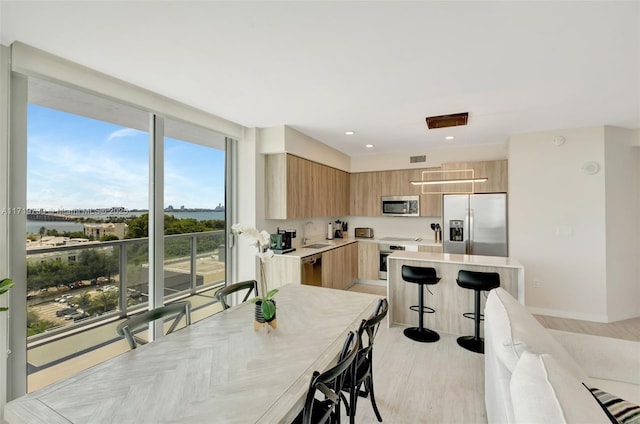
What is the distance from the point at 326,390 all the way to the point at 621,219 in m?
4.81

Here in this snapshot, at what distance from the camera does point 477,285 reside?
2885 millimetres

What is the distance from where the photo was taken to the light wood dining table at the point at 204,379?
3.32 feet

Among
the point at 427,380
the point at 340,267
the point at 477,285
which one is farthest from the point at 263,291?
the point at 340,267

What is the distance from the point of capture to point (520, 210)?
160 inches

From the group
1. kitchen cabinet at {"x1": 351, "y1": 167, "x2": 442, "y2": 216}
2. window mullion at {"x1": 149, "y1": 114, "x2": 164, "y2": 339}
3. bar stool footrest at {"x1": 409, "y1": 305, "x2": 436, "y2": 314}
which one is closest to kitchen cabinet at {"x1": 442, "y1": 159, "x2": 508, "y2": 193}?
kitchen cabinet at {"x1": 351, "y1": 167, "x2": 442, "y2": 216}

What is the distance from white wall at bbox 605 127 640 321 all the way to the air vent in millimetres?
2107

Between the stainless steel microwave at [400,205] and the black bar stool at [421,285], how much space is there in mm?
2226

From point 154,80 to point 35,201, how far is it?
1.28 m

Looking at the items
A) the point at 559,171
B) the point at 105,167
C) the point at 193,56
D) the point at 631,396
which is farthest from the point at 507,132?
the point at 105,167

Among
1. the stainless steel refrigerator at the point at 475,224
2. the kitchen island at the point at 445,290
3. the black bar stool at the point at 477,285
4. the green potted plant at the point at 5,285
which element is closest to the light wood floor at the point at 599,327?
the stainless steel refrigerator at the point at 475,224

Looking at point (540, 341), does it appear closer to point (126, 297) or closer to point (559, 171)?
point (126, 297)

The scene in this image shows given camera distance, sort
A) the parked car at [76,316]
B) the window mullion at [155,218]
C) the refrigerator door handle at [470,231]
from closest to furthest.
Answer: the parked car at [76,316] → the window mullion at [155,218] → the refrigerator door handle at [470,231]

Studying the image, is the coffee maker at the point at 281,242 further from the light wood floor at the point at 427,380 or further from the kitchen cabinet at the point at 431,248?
the kitchen cabinet at the point at 431,248

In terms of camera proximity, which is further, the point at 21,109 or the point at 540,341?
the point at 21,109
